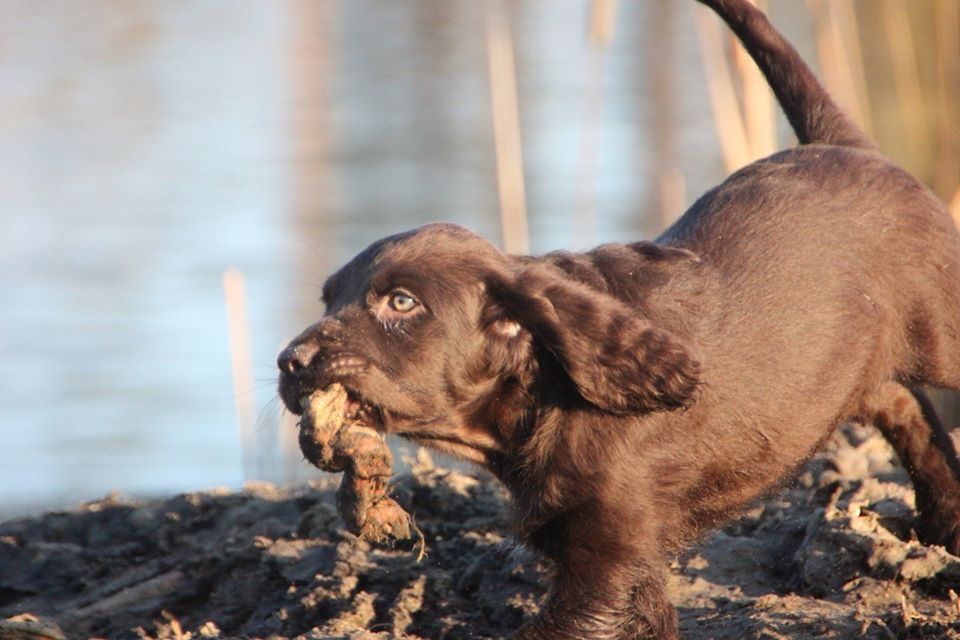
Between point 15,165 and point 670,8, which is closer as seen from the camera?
point 15,165

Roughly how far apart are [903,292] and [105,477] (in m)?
5.92

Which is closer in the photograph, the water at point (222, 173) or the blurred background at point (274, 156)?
the blurred background at point (274, 156)

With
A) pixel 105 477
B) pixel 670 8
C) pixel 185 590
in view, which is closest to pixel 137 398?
pixel 105 477

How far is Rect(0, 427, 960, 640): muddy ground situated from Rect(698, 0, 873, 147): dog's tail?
4.25 feet

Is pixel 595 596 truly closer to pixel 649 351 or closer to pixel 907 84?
pixel 649 351

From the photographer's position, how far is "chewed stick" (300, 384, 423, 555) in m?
4.33

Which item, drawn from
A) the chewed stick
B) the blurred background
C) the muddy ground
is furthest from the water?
the chewed stick

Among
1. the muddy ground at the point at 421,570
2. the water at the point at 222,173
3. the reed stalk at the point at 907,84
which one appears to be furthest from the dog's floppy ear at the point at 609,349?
the reed stalk at the point at 907,84

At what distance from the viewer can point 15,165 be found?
14586 millimetres

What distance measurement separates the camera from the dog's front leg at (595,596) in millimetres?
4516

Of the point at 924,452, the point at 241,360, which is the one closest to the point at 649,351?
the point at 924,452

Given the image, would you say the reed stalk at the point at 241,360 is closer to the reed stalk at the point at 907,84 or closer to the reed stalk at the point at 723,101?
the reed stalk at the point at 723,101

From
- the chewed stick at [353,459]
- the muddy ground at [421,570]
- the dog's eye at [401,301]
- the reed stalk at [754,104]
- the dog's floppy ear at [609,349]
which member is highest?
the reed stalk at [754,104]

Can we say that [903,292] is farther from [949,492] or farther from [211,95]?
[211,95]
